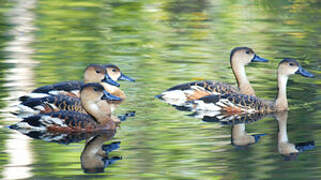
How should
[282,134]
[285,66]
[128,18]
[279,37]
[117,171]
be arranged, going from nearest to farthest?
[117,171]
[282,134]
[285,66]
[279,37]
[128,18]

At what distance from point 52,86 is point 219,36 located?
7091 mm

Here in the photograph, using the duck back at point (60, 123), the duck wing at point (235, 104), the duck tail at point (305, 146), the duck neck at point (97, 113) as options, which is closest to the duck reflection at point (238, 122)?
the duck wing at point (235, 104)

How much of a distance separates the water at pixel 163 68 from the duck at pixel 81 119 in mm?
311

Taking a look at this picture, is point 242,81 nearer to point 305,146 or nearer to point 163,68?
point 163,68

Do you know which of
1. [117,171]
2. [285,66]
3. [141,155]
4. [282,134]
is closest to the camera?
[117,171]

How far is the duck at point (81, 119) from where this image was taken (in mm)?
11898

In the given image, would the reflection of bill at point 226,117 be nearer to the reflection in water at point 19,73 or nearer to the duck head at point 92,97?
the duck head at point 92,97

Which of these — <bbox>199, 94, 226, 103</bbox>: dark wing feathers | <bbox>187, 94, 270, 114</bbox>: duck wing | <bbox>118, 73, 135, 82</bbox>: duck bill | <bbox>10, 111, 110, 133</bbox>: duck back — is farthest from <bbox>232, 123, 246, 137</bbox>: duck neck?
<bbox>118, 73, 135, 82</bbox>: duck bill

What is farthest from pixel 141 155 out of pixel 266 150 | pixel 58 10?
pixel 58 10

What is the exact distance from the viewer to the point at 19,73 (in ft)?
52.1

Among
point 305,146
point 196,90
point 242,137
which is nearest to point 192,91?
point 196,90

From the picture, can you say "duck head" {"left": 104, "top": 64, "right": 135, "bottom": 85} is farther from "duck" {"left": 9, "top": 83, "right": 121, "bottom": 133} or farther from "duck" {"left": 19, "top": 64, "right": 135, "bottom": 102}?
"duck" {"left": 9, "top": 83, "right": 121, "bottom": 133}

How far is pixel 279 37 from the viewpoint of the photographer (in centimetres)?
2003

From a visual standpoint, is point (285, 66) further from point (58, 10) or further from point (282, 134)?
point (58, 10)
